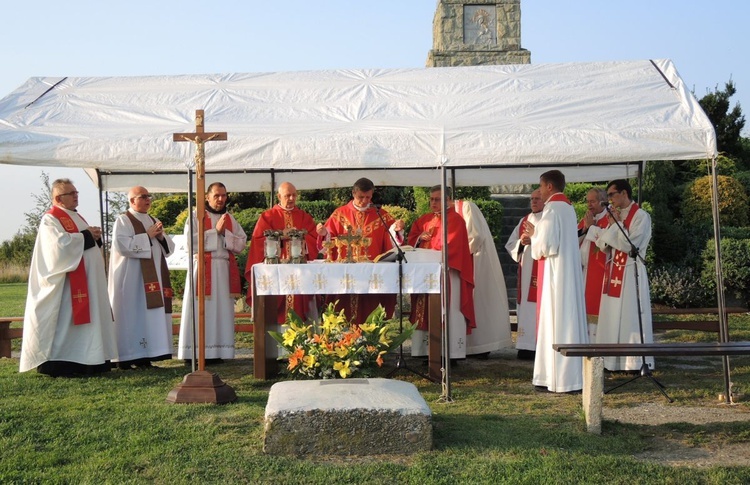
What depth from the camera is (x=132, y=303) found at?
32.1ft

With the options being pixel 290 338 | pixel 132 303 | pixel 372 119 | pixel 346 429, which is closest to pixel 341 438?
pixel 346 429

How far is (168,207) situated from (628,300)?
533 inches

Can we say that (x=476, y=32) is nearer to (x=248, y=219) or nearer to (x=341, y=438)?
(x=248, y=219)

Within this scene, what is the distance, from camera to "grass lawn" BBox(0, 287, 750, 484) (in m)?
5.34

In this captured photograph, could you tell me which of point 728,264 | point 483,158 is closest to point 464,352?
point 483,158

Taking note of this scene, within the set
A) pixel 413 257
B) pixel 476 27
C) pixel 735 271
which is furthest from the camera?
pixel 476 27

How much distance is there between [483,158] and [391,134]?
0.87 metres

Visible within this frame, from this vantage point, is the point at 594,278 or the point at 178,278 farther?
the point at 178,278

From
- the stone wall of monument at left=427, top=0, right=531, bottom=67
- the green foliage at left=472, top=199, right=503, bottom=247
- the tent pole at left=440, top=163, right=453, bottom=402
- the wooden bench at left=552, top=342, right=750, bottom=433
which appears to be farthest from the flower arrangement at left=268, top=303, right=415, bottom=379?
the stone wall of monument at left=427, top=0, right=531, bottom=67

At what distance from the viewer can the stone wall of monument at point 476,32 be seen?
26.4 meters

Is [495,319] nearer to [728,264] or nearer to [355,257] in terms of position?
[355,257]

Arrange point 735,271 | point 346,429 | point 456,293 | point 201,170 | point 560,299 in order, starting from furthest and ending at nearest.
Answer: point 735,271, point 456,293, point 560,299, point 201,170, point 346,429

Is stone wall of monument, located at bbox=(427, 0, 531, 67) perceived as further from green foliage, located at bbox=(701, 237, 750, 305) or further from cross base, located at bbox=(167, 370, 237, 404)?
cross base, located at bbox=(167, 370, 237, 404)

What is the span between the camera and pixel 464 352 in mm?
9648
